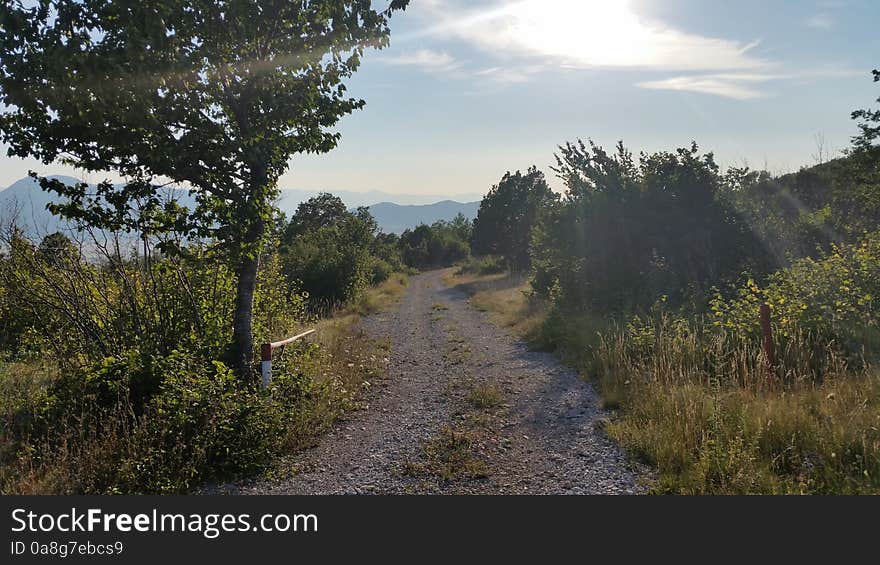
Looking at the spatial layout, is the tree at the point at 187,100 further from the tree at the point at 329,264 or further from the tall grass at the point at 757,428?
the tree at the point at 329,264

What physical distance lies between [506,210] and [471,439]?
178ft

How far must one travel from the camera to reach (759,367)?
19.8 feet

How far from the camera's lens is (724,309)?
1009 centimetres

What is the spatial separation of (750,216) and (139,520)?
15.5m

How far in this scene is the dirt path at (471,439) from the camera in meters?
4.81

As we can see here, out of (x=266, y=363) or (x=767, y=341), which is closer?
(x=266, y=363)

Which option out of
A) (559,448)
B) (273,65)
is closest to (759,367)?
(559,448)

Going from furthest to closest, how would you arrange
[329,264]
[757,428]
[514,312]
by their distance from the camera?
[329,264] → [514,312] → [757,428]

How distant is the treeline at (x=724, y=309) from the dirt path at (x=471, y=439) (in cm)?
55

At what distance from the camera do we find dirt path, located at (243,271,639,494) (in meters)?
4.81

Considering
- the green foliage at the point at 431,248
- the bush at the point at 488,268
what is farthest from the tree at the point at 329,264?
the green foliage at the point at 431,248

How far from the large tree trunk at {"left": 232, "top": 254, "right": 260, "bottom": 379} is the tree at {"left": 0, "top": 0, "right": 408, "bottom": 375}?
14 millimetres

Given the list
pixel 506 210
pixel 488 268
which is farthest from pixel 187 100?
pixel 506 210

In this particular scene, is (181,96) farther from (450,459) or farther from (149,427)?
(450,459)
